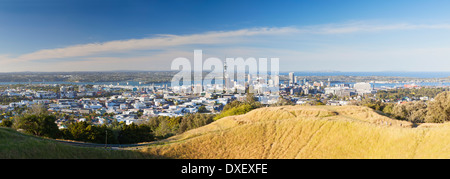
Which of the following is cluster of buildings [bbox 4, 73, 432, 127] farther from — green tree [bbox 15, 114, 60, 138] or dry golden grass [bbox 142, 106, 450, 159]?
dry golden grass [bbox 142, 106, 450, 159]

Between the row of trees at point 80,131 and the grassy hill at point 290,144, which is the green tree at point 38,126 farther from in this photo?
the grassy hill at point 290,144

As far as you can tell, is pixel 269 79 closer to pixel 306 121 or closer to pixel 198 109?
pixel 198 109

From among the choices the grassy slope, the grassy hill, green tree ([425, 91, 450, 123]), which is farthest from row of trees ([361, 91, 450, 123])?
the grassy slope

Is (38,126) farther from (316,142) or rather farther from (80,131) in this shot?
(316,142)

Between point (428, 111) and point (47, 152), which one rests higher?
point (47, 152)

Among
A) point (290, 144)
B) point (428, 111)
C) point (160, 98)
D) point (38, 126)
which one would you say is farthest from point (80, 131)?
point (160, 98)

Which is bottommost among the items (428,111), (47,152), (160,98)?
(160,98)

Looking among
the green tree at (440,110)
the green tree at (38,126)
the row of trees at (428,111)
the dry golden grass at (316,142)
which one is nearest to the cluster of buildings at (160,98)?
the green tree at (38,126)
